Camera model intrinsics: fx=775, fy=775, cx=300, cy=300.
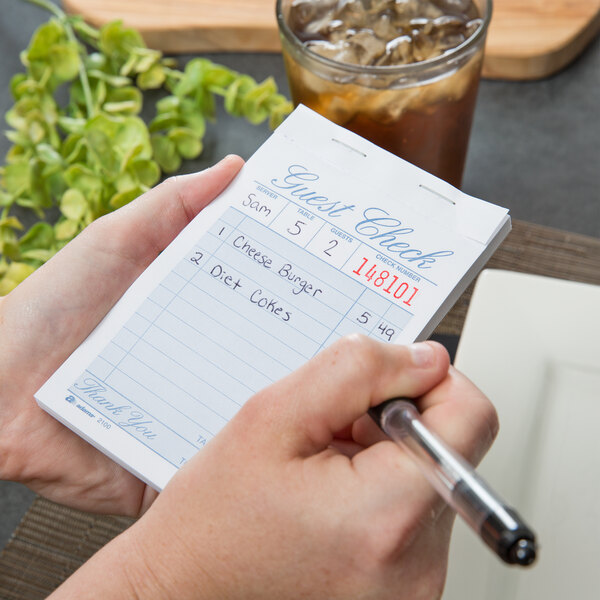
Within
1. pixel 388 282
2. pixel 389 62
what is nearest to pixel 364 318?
pixel 388 282

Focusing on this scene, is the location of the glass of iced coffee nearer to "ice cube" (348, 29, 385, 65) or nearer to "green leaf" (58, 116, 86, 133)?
"ice cube" (348, 29, 385, 65)

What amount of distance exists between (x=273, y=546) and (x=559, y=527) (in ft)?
0.72

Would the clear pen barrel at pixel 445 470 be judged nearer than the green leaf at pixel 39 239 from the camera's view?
Yes

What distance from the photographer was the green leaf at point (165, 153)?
28.6 inches

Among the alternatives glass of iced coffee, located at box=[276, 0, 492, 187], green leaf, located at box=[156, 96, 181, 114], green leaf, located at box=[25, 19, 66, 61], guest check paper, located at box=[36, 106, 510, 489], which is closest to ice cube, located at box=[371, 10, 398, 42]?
glass of iced coffee, located at box=[276, 0, 492, 187]

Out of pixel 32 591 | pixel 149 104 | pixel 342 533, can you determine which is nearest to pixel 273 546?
pixel 342 533

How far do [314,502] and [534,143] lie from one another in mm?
543

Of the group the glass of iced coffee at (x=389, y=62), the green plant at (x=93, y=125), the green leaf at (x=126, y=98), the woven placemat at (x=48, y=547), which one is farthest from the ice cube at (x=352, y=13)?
the woven placemat at (x=48, y=547)

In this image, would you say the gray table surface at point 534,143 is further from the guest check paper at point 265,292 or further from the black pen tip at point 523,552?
the black pen tip at point 523,552

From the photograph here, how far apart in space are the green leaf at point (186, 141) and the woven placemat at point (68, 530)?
0.97 feet

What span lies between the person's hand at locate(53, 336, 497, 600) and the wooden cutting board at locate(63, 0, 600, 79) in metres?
0.51

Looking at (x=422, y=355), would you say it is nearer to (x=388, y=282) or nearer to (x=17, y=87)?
(x=388, y=282)

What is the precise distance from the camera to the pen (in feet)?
0.87

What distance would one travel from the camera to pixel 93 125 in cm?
69
